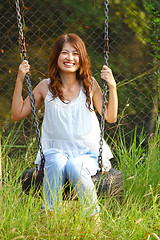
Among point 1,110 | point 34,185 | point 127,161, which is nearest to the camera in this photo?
point 34,185

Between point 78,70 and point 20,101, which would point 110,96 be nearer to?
point 78,70

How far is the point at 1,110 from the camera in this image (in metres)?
4.49

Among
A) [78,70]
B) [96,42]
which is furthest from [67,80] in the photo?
[96,42]

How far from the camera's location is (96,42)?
4496mm

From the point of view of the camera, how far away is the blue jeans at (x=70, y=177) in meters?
2.29

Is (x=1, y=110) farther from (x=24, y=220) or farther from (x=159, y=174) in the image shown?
Result: (x=24, y=220)

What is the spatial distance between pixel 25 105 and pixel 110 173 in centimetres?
79

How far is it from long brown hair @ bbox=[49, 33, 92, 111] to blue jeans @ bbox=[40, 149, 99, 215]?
1.54 feet

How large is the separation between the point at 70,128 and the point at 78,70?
441 millimetres

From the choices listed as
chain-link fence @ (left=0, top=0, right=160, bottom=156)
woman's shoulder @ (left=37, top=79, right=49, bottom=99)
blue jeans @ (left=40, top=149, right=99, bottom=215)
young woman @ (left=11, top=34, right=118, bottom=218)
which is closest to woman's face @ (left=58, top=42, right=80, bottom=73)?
young woman @ (left=11, top=34, right=118, bottom=218)

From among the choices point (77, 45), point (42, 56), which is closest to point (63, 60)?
point (77, 45)

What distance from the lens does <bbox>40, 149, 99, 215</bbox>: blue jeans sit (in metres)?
2.29

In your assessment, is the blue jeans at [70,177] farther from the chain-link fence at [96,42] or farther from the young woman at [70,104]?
the chain-link fence at [96,42]

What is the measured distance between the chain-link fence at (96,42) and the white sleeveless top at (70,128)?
1.66 meters
